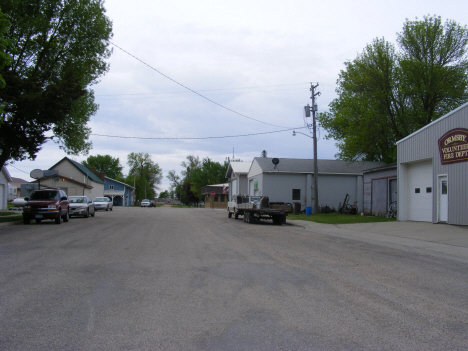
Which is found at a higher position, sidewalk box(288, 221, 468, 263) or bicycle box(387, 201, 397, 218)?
bicycle box(387, 201, 397, 218)

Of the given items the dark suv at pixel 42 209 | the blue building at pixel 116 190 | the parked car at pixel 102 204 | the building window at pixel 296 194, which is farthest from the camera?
the blue building at pixel 116 190

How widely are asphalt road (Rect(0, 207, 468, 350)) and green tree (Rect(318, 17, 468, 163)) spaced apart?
24888mm

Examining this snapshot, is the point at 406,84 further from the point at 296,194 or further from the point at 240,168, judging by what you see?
the point at 240,168

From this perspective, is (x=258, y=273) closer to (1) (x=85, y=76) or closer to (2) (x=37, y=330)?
(2) (x=37, y=330)

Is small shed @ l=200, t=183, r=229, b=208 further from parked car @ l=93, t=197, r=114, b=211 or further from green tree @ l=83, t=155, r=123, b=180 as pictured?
green tree @ l=83, t=155, r=123, b=180

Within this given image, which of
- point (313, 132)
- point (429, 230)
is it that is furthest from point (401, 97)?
point (429, 230)

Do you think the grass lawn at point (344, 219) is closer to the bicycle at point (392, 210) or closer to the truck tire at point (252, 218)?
the bicycle at point (392, 210)

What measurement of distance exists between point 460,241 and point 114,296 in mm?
12753

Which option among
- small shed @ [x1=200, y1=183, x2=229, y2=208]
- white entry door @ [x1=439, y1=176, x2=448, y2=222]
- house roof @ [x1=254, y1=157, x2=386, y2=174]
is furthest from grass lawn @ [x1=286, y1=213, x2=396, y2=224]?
small shed @ [x1=200, y1=183, x2=229, y2=208]

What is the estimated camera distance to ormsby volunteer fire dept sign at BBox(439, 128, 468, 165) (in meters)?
18.5

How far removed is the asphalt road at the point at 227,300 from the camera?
4.74 metres

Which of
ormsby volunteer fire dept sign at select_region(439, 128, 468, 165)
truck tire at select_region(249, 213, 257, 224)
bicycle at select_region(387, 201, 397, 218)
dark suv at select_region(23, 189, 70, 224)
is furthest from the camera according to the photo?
bicycle at select_region(387, 201, 397, 218)

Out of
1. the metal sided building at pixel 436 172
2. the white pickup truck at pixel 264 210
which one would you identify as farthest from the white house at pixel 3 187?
the metal sided building at pixel 436 172

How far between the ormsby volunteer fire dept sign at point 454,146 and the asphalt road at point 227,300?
960 centimetres
